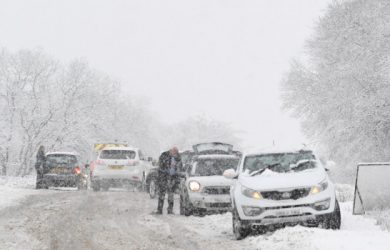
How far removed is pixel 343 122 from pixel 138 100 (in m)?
66.1

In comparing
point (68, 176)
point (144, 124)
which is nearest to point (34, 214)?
point (68, 176)

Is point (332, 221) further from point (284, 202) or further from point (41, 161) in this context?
point (41, 161)

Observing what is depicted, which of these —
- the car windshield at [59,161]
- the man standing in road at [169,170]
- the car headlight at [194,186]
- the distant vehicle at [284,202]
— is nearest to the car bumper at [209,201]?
the car headlight at [194,186]

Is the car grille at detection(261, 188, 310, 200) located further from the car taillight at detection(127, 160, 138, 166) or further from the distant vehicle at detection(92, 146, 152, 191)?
the car taillight at detection(127, 160, 138, 166)

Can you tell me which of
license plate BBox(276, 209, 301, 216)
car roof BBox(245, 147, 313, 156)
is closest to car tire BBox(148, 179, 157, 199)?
car roof BBox(245, 147, 313, 156)

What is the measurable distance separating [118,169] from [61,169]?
2787 millimetres

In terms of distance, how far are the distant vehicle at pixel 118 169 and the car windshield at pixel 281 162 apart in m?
12.9

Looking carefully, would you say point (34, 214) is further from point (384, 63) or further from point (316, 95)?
point (316, 95)

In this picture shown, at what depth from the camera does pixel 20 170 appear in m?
42.6

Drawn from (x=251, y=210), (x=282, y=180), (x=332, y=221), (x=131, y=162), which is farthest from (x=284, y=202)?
(x=131, y=162)

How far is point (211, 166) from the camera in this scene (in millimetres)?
15562

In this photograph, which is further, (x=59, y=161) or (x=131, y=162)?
(x=59, y=161)

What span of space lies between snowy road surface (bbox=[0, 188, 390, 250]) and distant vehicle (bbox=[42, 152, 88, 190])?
979cm

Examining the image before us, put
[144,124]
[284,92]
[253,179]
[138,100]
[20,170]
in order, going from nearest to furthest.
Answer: [253,179], [284,92], [20,170], [144,124], [138,100]
